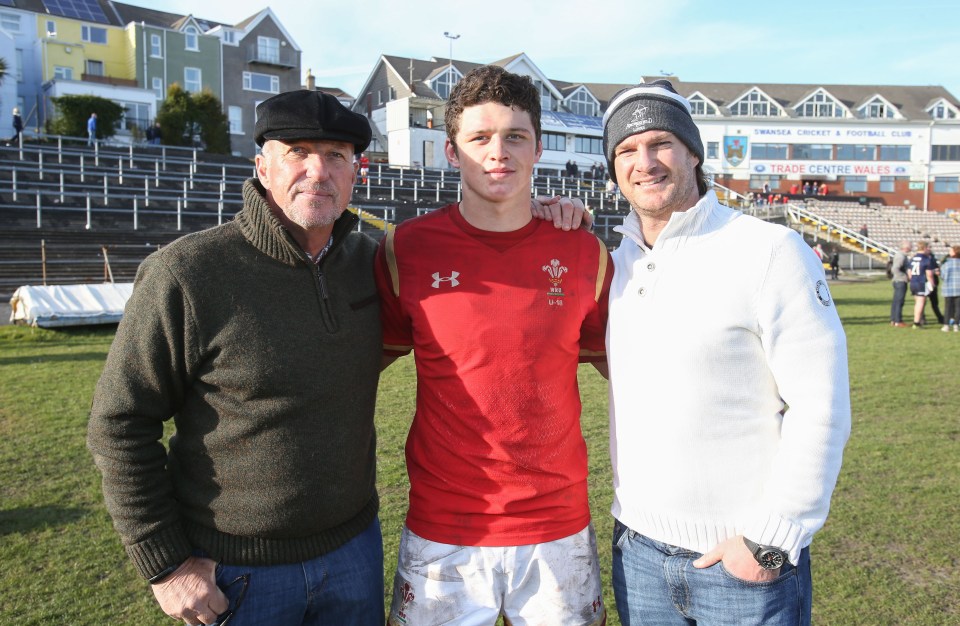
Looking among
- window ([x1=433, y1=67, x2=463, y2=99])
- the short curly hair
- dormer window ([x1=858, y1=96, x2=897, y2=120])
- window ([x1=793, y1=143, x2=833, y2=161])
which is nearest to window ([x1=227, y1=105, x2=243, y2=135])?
window ([x1=433, y1=67, x2=463, y2=99])

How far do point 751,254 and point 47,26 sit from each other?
2048 inches

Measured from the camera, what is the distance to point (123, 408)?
7.07 feet

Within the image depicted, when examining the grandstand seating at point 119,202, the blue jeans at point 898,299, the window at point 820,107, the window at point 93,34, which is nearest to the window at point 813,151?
the window at point 820,107

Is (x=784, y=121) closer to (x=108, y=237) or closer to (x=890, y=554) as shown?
(x=108, y=237)

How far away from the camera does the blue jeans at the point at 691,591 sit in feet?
7.16

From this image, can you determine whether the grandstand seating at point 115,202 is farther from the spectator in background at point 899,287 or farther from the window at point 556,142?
the window at point 556,142

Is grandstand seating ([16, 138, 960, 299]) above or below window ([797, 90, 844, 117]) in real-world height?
below

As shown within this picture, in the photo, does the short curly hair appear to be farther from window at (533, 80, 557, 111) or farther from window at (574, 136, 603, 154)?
window at (533, 80, 557, 111)

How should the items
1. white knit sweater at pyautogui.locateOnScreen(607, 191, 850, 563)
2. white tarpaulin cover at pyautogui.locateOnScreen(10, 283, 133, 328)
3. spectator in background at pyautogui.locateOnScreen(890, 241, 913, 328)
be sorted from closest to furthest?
white knit sweater at pyautogui.locateOnScreen(607, 191, 850, 563)
white tarpaulin cover at pyautogui.locateOnScreen(10, 283, 133, 328)
spectator in background at pyautogui.locateOnScreen(890, 241, 913, 328)

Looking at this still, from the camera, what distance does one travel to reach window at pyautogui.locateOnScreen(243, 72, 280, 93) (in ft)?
160

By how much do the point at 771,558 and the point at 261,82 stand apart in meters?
52.2

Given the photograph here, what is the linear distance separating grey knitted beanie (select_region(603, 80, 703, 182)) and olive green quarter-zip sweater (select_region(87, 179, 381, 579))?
113 cm

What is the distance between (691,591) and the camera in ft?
7.47

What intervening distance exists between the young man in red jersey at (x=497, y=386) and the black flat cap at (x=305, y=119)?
19.6 inches
